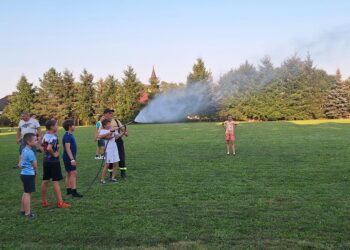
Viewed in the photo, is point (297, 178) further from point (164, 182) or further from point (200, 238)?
point (200, 238)

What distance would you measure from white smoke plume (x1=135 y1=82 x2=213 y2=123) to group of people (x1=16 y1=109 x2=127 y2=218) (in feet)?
3.19

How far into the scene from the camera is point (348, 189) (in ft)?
30.6

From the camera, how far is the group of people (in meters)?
7.84

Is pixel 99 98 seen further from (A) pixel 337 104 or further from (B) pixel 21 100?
(A) pixel 337 104

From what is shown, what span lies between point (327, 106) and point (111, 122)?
6297 centimetres

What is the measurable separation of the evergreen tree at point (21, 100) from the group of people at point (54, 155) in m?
62.4

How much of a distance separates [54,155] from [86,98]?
64.8 metres

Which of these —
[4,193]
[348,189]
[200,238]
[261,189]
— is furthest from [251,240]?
[4,193]

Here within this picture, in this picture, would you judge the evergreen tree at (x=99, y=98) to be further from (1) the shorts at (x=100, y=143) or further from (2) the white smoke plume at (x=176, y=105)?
(2) the white smoke plume at (x=176, y=105)

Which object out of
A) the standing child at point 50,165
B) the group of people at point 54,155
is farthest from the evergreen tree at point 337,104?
the standing child at point 50,165

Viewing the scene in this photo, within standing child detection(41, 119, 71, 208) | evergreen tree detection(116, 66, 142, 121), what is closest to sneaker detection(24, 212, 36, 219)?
standing child detection(41, 119, 71, 208)

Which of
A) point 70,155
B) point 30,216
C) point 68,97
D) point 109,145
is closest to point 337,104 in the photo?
point 68,97

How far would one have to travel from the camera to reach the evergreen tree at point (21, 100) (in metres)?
71.8

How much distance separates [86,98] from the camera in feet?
236
